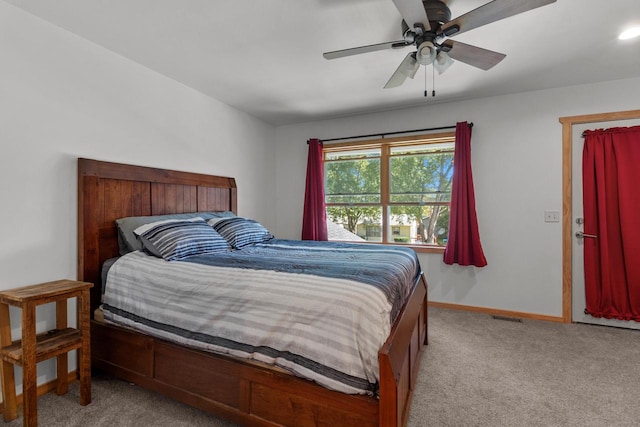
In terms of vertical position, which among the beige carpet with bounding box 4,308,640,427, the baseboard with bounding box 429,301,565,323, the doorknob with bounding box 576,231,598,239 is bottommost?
the beige carpet with bounding box 4,308,640,427

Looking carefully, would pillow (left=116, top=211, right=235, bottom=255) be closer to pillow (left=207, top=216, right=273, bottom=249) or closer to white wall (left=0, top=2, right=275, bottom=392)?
white wall (left=0, top=2, right=275, bottom=392)

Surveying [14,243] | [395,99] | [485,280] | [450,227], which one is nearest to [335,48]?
[395,99]

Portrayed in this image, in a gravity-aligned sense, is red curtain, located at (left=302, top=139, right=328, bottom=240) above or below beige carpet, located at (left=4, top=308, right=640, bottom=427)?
above

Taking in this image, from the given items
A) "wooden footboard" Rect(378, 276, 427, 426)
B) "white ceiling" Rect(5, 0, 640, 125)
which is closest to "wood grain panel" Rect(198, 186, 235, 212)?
"white ceiling" Rect(5, 0, 640, 125)

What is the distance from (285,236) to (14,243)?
10.2 ft

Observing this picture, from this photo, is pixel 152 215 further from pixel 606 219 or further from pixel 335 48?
pixel 606 219

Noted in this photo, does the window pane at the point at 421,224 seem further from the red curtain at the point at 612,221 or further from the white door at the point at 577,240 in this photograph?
the red curtain at the point at 612,221

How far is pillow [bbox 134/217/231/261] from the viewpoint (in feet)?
7.35

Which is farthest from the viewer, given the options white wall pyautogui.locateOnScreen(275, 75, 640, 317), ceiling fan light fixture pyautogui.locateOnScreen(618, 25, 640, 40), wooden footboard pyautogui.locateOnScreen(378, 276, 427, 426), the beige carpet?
white wall pyautogui.locateOnScreen(275, 75, 640, 317)

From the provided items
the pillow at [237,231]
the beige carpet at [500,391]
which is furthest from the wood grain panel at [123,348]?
the pillow at [237,231]

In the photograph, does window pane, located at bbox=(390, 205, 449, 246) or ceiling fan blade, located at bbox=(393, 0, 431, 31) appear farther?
window pane, located at bbox=(390, 205, 449, 246)

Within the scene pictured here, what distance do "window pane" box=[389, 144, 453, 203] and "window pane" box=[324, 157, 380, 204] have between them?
0.24 m

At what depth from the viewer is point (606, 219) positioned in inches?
121

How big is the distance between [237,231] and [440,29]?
7.39 feet
